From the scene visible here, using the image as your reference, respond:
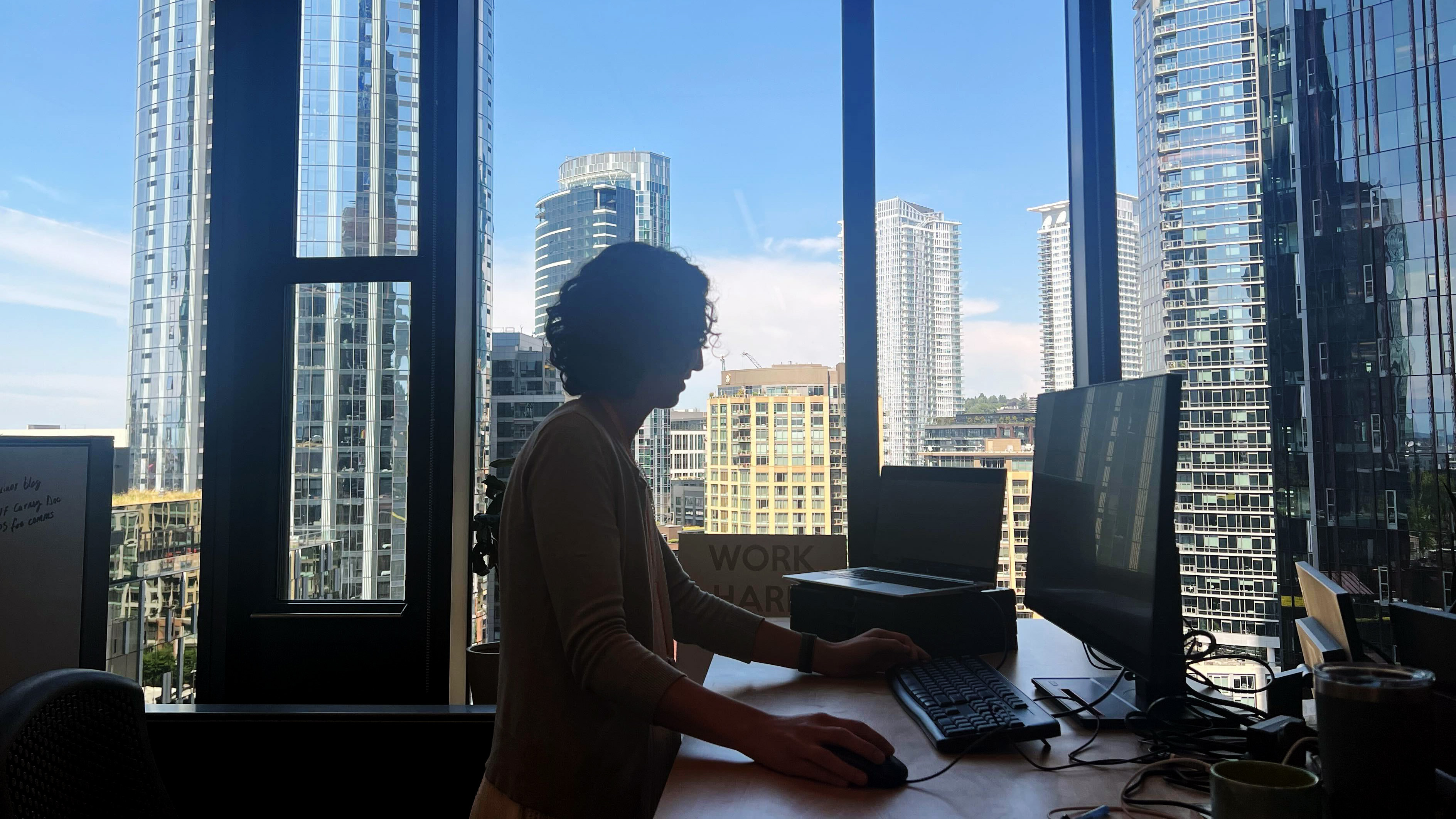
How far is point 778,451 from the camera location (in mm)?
2473

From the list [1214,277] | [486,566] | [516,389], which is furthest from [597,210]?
[1214,277]

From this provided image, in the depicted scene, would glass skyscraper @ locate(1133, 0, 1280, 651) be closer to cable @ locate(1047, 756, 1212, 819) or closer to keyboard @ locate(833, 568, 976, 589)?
keyboard @ locate(833, 568, 976, 589)

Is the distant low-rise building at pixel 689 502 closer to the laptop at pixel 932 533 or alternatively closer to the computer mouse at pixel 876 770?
the laptop at pixel 932 533

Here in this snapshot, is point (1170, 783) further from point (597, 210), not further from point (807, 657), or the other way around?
point (597, 210)

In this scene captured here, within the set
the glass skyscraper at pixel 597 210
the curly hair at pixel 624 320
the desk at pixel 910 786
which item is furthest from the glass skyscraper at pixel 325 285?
the desk at pixel 910 786

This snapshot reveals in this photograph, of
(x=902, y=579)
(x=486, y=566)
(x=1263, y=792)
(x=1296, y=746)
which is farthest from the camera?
(x=486, y=566)

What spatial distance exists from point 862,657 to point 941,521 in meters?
0.56

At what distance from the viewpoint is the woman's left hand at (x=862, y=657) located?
1.40 meters

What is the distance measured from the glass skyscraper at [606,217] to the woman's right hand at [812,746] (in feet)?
5.33

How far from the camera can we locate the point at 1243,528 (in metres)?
2.14

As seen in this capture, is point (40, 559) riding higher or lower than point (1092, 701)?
higher

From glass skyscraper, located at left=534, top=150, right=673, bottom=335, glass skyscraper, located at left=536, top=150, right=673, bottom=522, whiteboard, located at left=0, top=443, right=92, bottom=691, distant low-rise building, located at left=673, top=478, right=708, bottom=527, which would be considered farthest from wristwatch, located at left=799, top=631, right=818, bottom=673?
whiteboard, located at left=0, top=443, right=92, bottom=691

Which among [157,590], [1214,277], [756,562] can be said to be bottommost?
[157,590]

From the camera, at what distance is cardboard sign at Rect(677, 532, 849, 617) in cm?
212
